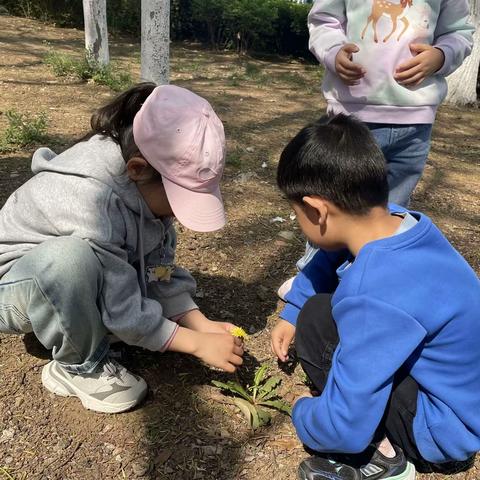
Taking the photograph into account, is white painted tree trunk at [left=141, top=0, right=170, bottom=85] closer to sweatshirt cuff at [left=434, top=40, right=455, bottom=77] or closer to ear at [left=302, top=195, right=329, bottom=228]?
sweatshirt cuff at [left=434, top=40, right=455, bottom=77]

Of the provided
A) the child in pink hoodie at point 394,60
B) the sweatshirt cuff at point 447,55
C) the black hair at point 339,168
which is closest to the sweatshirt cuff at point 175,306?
the black hair at point 339,168

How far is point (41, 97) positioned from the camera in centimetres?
538

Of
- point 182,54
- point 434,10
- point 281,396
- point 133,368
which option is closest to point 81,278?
point 133,368

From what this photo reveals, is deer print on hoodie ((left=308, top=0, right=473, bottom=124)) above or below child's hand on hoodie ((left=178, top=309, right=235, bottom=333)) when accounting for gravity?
above

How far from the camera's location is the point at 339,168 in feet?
4.91

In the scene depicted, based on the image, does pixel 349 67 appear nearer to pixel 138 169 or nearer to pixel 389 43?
pixel 389 43

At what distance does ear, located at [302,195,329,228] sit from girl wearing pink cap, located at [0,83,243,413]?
11.3 inches

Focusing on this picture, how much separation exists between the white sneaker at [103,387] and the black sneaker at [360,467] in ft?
1.94

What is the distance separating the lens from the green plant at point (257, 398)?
1865mm

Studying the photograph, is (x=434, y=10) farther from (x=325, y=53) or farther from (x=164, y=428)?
(x=164, y=428)

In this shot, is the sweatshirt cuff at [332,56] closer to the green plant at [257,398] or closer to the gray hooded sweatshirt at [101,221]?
the gray hooded sweatshirt at [101,221]

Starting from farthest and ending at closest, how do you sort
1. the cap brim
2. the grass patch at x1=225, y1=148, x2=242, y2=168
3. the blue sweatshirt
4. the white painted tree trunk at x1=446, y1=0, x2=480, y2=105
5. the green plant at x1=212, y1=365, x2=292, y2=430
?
the white painted tree trunk at x1=446, y1=0, x2=480, y2=105 → the grass patch at x1=225, y1=148, x2=242, y2=168 → the green plant at x1=212, y1=365, x2=292, y2=430 → the cap brim → the blue sweatshirt

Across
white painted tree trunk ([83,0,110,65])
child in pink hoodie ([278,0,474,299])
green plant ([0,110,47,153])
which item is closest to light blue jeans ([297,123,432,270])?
child in pink hoodie ([278,0,474,299])

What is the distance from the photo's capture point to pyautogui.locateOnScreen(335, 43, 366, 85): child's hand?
7.49 feet
